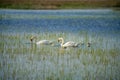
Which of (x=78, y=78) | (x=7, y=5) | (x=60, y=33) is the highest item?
(x=7, y=5)

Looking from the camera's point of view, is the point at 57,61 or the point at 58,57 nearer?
the point at 57,61

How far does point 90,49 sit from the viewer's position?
9.99 metres

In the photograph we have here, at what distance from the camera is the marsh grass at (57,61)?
789 centimetres

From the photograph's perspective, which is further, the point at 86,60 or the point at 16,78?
the point at 86,60

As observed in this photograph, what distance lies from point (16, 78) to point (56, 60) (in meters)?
1.53

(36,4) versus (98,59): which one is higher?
(36,4)

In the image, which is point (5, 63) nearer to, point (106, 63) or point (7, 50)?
point (7, 50)

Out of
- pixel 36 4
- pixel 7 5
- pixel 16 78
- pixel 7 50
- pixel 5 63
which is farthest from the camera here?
pixel 36 4

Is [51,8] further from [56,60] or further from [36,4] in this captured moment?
[56,60]

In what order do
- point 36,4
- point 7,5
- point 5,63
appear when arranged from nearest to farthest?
point 5,63, point 7,5, point 36,4

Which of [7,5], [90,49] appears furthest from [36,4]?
[90,49]

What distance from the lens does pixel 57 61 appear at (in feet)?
28.9

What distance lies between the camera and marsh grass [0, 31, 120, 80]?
789 cm

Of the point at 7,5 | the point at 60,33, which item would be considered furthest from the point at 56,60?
the point at 7,5
